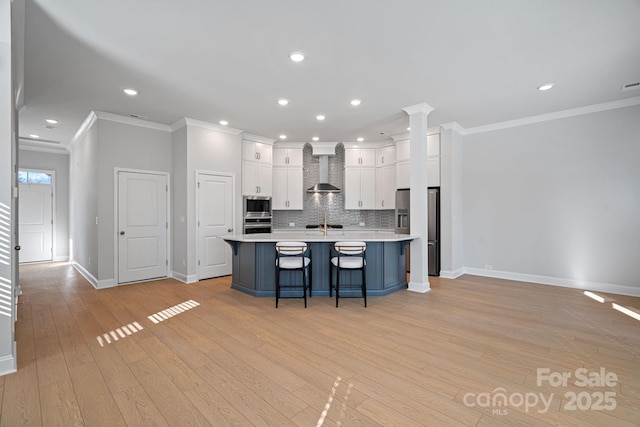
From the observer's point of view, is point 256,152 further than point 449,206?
Yes

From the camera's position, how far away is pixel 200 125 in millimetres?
5426

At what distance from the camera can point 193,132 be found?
5367 mm

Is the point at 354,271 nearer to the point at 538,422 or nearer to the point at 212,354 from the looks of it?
the point at 212,354

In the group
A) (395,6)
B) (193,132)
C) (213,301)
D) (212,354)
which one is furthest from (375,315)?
(193,132)

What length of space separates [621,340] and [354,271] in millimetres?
2899

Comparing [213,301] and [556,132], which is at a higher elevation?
[556,132]

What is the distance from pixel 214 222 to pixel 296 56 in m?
3.62

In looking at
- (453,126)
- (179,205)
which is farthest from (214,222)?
(453,126)

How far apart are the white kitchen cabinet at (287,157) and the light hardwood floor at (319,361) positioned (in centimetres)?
386

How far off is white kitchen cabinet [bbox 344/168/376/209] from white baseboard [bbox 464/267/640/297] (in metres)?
2.61

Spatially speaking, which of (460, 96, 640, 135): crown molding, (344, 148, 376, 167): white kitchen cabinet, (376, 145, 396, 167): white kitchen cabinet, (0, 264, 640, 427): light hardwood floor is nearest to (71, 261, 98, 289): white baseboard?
(0, 264, 640, 427): light hardwood floor

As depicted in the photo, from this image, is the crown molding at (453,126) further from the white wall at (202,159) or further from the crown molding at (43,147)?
the crown molding at (43,147)

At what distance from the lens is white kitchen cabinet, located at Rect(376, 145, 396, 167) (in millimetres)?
6898

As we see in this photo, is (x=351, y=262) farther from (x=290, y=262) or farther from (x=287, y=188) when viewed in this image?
(x=287, y=188)
